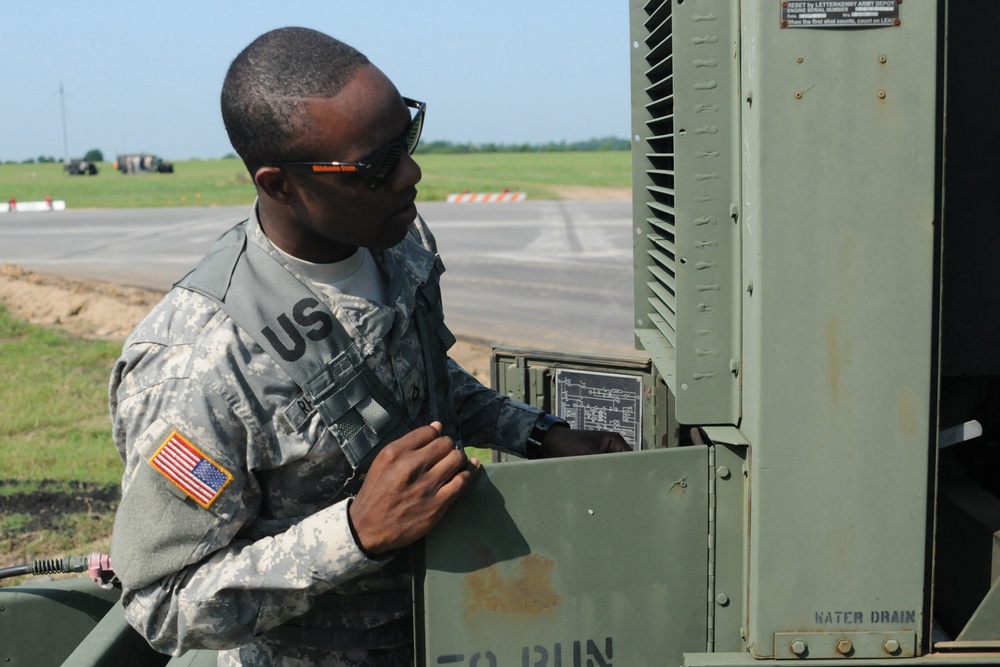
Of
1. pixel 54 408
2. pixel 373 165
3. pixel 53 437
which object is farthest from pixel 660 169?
pixel 54 408

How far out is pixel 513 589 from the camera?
1714 millimetres

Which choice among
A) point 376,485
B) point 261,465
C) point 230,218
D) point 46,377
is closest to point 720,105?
point 376,485

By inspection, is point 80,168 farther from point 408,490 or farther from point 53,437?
point 408,490

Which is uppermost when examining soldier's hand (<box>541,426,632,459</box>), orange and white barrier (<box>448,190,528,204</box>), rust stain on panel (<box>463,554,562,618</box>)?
orange and white barrier (<box>448,190,528,204</box>)

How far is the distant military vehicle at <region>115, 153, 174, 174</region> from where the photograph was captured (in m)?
59.7

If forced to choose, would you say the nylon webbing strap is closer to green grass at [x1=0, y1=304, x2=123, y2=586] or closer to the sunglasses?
the sunglasses

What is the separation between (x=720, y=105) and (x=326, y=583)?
3.09 feet

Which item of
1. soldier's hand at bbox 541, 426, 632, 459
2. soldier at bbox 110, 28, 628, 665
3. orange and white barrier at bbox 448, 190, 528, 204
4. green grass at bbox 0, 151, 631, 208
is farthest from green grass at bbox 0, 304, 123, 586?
green grass at bbox 0, 151, 631, 208

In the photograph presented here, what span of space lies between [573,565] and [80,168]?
6179cm

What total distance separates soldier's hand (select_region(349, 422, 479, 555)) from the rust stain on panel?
0.41 ft

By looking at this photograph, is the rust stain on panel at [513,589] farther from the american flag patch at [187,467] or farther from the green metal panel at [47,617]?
the green metal panel at [47,617]

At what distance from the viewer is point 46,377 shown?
8938 mm

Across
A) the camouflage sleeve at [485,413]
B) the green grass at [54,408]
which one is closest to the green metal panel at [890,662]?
the camouflage sleeve at [485,413]

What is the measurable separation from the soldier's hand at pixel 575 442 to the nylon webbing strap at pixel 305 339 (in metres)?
0.54
